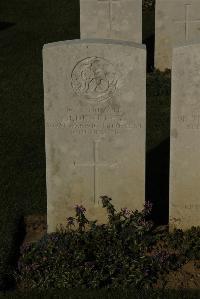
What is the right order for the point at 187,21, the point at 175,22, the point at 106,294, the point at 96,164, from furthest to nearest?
the point at 175,22, the point at 187,21, the point at 96,164, the point at 106,294

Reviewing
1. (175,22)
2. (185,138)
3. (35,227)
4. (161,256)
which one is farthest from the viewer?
(175,22)

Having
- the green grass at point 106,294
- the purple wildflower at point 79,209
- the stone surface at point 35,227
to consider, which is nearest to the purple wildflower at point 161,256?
the green grass at point 106,294

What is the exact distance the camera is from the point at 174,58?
674cm

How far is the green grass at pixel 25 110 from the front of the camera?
26.2ft

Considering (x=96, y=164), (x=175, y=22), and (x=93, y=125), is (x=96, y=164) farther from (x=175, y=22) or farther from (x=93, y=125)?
(x=175, y=22)

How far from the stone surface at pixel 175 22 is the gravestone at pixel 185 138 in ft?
20.0

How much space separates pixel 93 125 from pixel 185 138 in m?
0.95

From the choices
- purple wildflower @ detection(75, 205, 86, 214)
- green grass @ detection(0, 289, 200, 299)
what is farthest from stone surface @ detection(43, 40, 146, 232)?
green grass @ detection(0, 289, 200, 299)

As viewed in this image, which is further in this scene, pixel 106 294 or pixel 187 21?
pixel 187 21

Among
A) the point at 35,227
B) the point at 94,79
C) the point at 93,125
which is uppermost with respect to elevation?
the point at 94,79

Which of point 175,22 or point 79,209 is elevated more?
point 175,22

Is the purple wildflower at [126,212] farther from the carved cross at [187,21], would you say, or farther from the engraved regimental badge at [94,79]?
the carved cross at [187,21]

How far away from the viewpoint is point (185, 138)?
696 cm

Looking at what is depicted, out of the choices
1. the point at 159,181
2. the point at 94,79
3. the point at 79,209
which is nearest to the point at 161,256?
the point at 79,209
